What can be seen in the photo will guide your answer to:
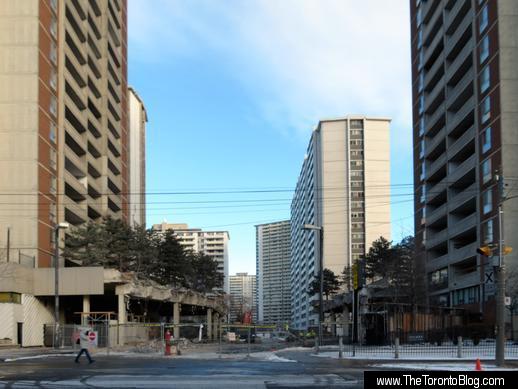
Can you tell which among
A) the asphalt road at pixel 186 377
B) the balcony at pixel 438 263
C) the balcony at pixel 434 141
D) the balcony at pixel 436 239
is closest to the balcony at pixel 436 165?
the balcony at pixel 434 141

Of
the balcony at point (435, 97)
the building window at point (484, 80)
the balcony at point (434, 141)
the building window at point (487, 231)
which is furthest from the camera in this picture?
the balcony at point (435, 97)

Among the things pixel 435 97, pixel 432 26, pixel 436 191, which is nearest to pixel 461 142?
pixel 436 191

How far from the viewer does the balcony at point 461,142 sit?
72.4m

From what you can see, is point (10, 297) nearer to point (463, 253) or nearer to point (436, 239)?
point (463, 253)

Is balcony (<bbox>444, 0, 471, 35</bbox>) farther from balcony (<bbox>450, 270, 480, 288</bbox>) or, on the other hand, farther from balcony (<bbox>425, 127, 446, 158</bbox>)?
balcony (<bbox>450, 270, 480, 288</bbox>)

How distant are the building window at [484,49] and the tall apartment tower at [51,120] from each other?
1710 inches

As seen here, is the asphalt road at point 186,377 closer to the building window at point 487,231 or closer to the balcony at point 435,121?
the building window at point 487,231

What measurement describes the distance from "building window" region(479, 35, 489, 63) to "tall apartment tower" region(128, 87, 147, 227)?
194ft

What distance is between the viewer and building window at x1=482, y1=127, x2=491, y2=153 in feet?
219

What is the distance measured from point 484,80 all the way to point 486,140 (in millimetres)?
6508

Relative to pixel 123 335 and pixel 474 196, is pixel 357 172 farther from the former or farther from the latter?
pixel 123 335

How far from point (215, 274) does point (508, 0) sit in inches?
2301

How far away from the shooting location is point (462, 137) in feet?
246

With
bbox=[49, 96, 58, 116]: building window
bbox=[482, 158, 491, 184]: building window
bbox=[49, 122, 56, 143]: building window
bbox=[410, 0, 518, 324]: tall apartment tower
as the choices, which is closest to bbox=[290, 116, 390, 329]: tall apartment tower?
bbox=[410, 0, 518, 324]: tall apartment tower
